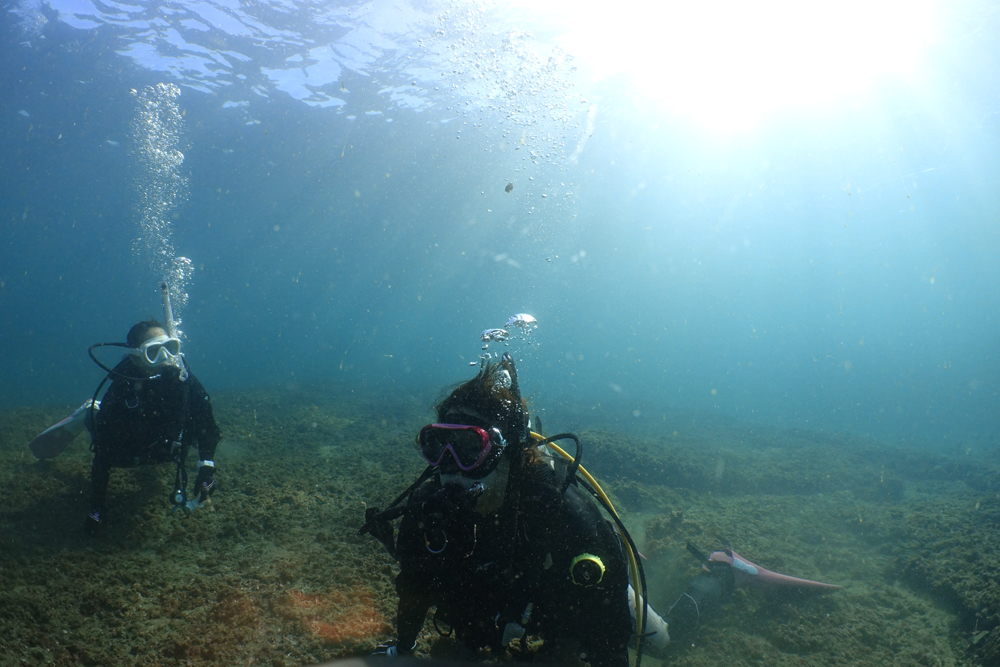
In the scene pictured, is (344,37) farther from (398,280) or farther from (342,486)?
(398,280)

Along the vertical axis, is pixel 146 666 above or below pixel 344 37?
below

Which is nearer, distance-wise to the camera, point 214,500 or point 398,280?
point 214,500

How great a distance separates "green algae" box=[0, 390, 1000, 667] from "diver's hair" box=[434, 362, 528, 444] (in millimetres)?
1453

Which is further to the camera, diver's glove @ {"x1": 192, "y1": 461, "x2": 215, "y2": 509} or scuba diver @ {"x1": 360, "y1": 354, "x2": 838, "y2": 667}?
diver's glove @ {"x1": 192, "y1": 461, "x2": 215, "y2": 509}

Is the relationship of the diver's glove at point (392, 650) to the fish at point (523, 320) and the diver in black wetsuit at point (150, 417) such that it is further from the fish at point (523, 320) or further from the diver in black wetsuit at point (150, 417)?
the fish at point (523, 320)

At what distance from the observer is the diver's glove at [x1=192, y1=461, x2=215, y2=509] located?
13.8 feet

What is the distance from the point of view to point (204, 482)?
422 centimetres

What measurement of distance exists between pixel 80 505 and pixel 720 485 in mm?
11878

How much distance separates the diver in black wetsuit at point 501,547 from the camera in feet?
6.67

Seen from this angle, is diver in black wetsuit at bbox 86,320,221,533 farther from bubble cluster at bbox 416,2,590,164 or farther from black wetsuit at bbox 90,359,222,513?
bubble cluster at bbox 416,2,590,164

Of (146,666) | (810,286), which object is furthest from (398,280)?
(810,286)

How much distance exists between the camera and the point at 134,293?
368 feet

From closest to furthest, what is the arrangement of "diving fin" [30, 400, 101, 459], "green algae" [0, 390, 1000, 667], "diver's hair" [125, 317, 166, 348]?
"green algae" [0, 390, 1000, 667] < "diver's hair" [125, 317, 166, 348] < "diving fin" [30, 400, 101, 459]

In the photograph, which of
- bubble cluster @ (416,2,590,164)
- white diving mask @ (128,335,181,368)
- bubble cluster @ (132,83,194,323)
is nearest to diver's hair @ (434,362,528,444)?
white diving mask @ (128,335,181,368)
